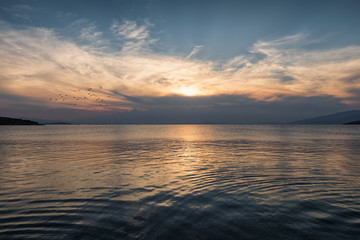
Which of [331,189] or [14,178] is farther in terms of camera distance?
[14,178]

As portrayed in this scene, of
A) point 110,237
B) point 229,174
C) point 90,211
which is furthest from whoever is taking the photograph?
point 229,174

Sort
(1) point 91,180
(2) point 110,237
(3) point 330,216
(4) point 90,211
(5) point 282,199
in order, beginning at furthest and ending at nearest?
(1) point 91,180 → (5) point 282,199 → (4) point 90,211 → (3) point 330,216 → (2) point 110,237

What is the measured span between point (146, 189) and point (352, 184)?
14606mm

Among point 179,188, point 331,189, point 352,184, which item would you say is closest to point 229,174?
point 179,188

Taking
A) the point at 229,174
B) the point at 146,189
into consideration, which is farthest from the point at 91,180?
the point at 229,174

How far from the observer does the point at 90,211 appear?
32.9 ft

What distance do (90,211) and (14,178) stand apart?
11.9m

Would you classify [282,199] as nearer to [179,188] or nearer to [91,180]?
[179,188]

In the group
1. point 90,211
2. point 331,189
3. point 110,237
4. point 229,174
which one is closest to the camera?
point 110,237

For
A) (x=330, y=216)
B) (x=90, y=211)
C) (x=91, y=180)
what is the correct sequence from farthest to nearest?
(x=91, y=180)
(x=90, y=211)
(x=330, y=216)

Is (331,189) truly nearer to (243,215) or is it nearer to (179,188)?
(243,215)

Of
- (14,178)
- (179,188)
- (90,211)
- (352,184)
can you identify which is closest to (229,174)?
(179,188)

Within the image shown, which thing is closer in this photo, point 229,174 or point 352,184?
point 352,184

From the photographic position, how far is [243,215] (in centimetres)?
938
